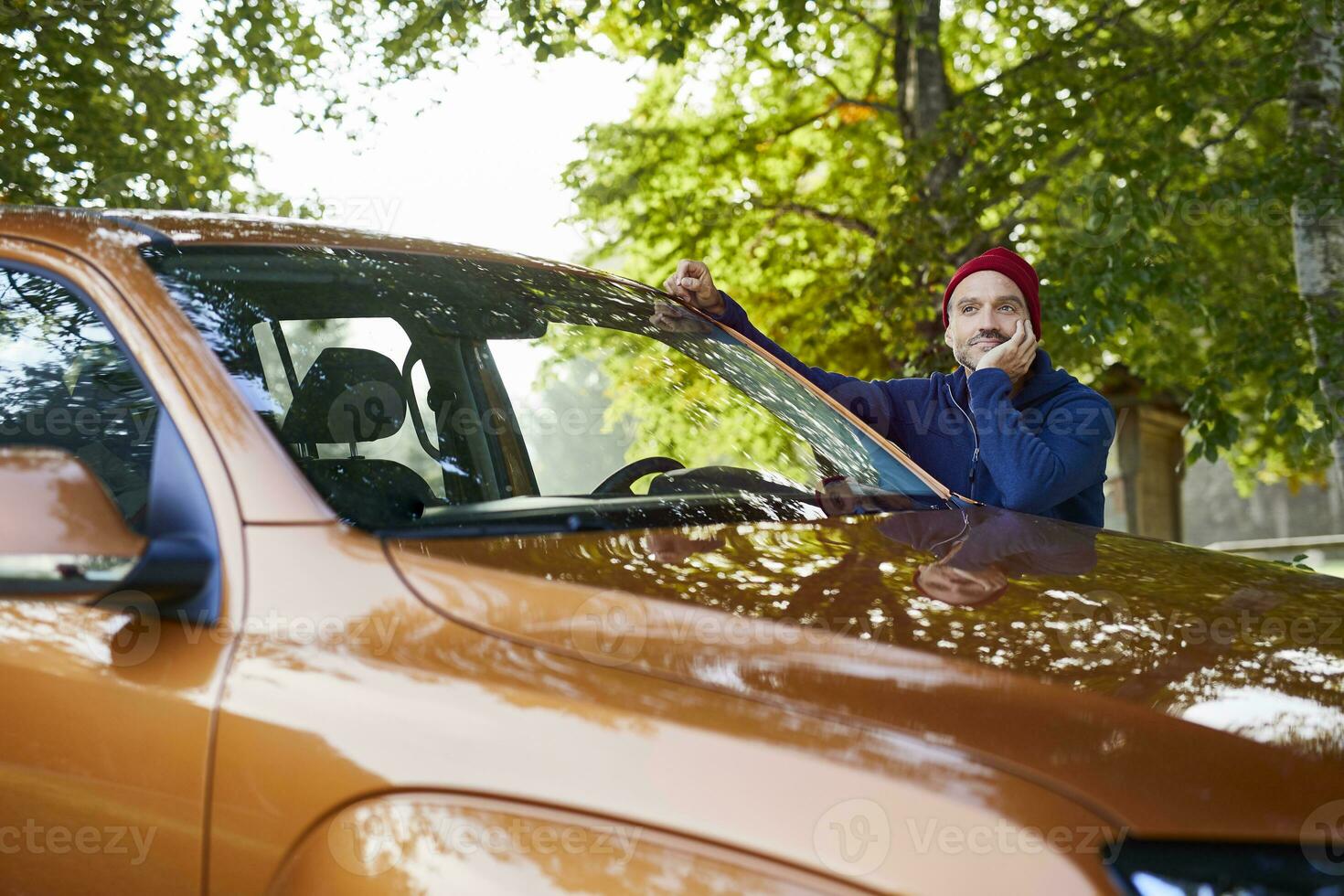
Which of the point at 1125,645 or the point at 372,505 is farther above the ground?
the point at 372,505

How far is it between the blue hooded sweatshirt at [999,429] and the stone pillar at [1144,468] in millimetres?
14472

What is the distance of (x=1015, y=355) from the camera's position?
11.5 ft

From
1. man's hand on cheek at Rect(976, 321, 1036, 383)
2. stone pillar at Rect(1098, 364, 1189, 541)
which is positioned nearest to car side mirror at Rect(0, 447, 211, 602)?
man's hand on cheek at Rect(976, 321, 1036, 383)

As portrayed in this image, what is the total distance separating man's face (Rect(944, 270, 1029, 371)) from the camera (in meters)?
3.81

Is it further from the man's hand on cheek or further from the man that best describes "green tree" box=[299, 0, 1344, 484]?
the man's hand on cheek

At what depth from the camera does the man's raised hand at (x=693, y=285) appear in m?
3.56

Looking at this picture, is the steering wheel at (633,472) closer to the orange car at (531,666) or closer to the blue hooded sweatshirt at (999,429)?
the orange car at (531,666)

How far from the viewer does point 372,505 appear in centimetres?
→ 188

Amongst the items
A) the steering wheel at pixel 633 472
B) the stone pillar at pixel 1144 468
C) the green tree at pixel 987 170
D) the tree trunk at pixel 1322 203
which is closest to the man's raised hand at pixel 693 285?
the steering wheel at pixel 633 472

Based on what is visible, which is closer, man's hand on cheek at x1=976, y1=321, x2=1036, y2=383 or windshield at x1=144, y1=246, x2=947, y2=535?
windshield at x1=144, y1=246, x2=947, y2=535

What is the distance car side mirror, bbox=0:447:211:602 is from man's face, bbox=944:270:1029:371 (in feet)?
8.50

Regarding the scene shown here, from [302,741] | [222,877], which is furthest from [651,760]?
[222,877]

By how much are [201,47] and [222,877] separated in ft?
23.5

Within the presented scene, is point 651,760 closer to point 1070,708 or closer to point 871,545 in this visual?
point 1070,708
